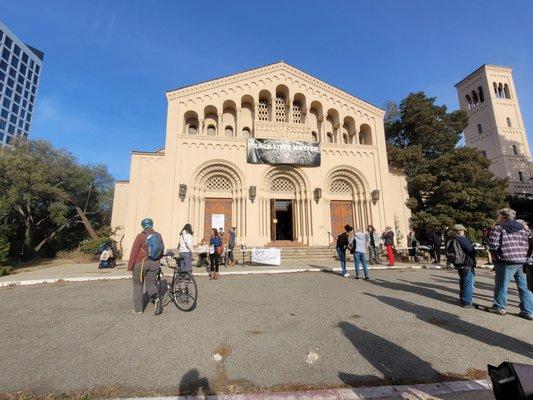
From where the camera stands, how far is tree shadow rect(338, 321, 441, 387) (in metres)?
3.00

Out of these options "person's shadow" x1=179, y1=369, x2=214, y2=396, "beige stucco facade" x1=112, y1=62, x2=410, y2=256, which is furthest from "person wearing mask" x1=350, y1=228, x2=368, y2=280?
"beige stucco facade" x1=112, y1=62, x2=410, y2=256

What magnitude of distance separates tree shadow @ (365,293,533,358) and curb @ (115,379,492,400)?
4.80ft

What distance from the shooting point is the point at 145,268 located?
18.2 ft

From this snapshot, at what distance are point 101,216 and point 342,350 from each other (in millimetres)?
31185

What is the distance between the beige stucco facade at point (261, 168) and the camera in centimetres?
1716

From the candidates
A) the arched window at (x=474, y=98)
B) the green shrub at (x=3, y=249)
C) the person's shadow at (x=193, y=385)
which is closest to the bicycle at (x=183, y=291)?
the person's shadow at (x=193, y=385)

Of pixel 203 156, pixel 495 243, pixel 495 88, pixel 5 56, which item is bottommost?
pixel 495 243

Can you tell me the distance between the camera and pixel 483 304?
19.7 ft

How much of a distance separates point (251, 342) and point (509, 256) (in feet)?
15.9

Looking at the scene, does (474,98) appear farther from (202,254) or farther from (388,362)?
(388,362)

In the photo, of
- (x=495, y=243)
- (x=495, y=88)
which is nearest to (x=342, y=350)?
(x=495, y=243)

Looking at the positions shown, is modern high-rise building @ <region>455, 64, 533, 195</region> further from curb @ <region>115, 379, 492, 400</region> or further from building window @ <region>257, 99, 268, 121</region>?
curb @ <region>115, 379, 492, 400</region>

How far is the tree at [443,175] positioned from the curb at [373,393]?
61.9 feet

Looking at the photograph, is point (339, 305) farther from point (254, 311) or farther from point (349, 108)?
point (349, 108)
